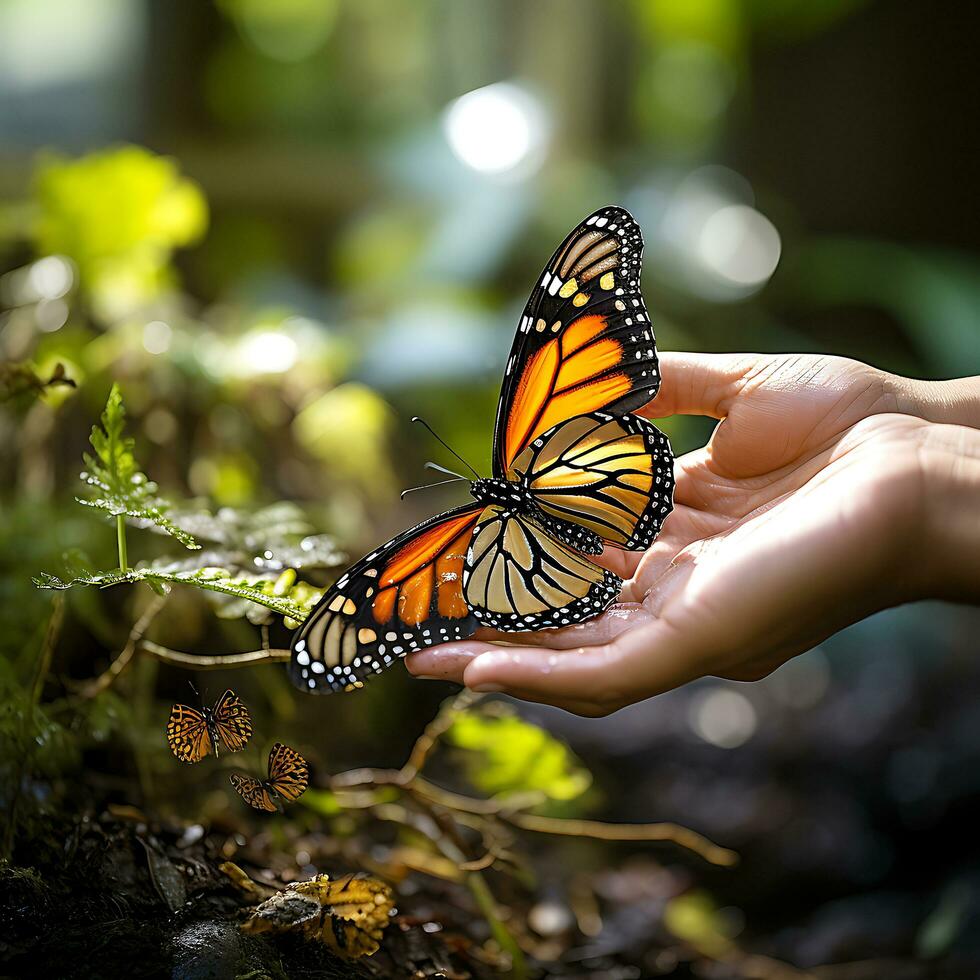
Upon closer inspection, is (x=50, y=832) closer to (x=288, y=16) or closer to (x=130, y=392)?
(x=130, y=392)

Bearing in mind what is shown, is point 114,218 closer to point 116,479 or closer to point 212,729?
point 116,479

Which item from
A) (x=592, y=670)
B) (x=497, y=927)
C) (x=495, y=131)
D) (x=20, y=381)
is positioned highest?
(x=495, y=131)

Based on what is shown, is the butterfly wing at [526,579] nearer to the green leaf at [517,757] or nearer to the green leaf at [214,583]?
the green leaf at [214,583]

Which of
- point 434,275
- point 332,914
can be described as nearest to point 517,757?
point 332,914

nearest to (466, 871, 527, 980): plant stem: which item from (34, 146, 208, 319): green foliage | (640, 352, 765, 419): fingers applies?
(640, 352, 765, 419): fingers

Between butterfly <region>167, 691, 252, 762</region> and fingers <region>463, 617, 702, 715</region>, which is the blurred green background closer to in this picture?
butterfly <region>167, 691, 252, 762</region>

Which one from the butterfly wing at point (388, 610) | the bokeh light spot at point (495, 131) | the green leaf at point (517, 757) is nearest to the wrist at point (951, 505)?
the butterfly wing at point (388, 610)
